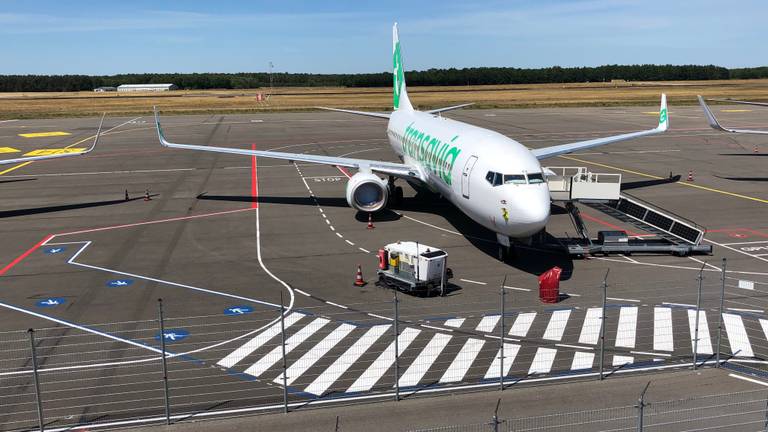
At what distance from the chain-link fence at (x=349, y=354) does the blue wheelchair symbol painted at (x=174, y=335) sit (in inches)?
2.8

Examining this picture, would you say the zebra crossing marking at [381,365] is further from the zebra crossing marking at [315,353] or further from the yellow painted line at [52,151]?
the yellow painted line at [52,151]

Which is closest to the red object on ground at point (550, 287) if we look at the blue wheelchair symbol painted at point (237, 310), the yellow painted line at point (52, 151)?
the blue wheelchair symbol painted at point (237, 310)

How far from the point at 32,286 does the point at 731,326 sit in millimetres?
27442

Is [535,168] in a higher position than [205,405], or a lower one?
higher

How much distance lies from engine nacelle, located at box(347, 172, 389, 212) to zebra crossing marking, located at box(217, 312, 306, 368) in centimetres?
1565

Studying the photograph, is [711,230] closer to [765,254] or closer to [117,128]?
[765,254]

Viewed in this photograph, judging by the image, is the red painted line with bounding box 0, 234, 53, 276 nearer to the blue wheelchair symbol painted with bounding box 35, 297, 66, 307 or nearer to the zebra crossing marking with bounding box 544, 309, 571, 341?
the blue wheelchair symbol painted with bounding box 35, 297, 66, 307

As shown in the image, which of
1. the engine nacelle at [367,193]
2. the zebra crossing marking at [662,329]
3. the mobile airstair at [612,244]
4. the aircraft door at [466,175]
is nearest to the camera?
the zebra crossing marking at [662,329]

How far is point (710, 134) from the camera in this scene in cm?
8312

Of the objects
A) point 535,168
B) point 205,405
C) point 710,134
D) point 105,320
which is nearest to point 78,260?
point 105,320

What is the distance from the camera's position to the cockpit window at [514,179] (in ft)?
87.5

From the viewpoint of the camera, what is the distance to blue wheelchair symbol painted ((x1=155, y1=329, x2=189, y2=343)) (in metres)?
20.9

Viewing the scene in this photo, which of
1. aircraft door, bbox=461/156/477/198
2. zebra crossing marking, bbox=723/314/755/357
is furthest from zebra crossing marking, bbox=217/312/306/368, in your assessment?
zebra crossing marking, bbox=723/314/755/357

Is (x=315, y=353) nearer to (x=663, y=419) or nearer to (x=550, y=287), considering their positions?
(x=550, y=287)
